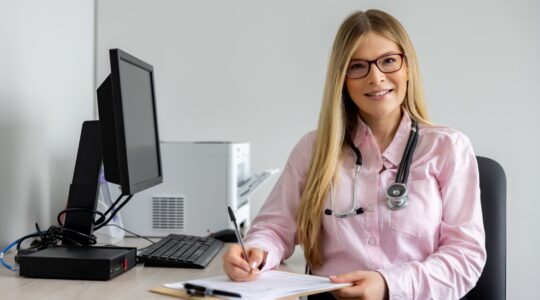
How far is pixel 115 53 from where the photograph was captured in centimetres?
142

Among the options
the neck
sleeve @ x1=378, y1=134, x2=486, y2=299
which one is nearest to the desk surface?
sleeve @ x1=378, y1=134, x2=486, y2=299

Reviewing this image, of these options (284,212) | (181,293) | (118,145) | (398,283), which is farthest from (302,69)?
(181,293)

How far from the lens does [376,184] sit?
60.4 inches

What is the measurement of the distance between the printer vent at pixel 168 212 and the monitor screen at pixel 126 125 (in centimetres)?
39

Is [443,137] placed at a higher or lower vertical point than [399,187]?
higher

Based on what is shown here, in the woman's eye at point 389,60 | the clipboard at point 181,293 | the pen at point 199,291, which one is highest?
the woman's eye at point 389,60

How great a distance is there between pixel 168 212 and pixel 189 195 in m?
0.10

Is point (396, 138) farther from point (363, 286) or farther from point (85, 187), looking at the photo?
point (85, 187)

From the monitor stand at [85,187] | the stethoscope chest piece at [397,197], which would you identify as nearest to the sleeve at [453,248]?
the stethoscope chest piece at [397,197]

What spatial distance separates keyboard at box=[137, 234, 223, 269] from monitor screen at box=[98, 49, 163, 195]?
0.17 m

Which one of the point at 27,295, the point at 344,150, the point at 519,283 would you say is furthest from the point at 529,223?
the point at 27,295

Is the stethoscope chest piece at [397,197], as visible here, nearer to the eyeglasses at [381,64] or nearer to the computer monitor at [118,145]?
the eyeglasses at [381,64]

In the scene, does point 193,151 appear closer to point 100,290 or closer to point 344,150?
point 344,150

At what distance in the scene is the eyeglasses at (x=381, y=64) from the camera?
5.10ft
